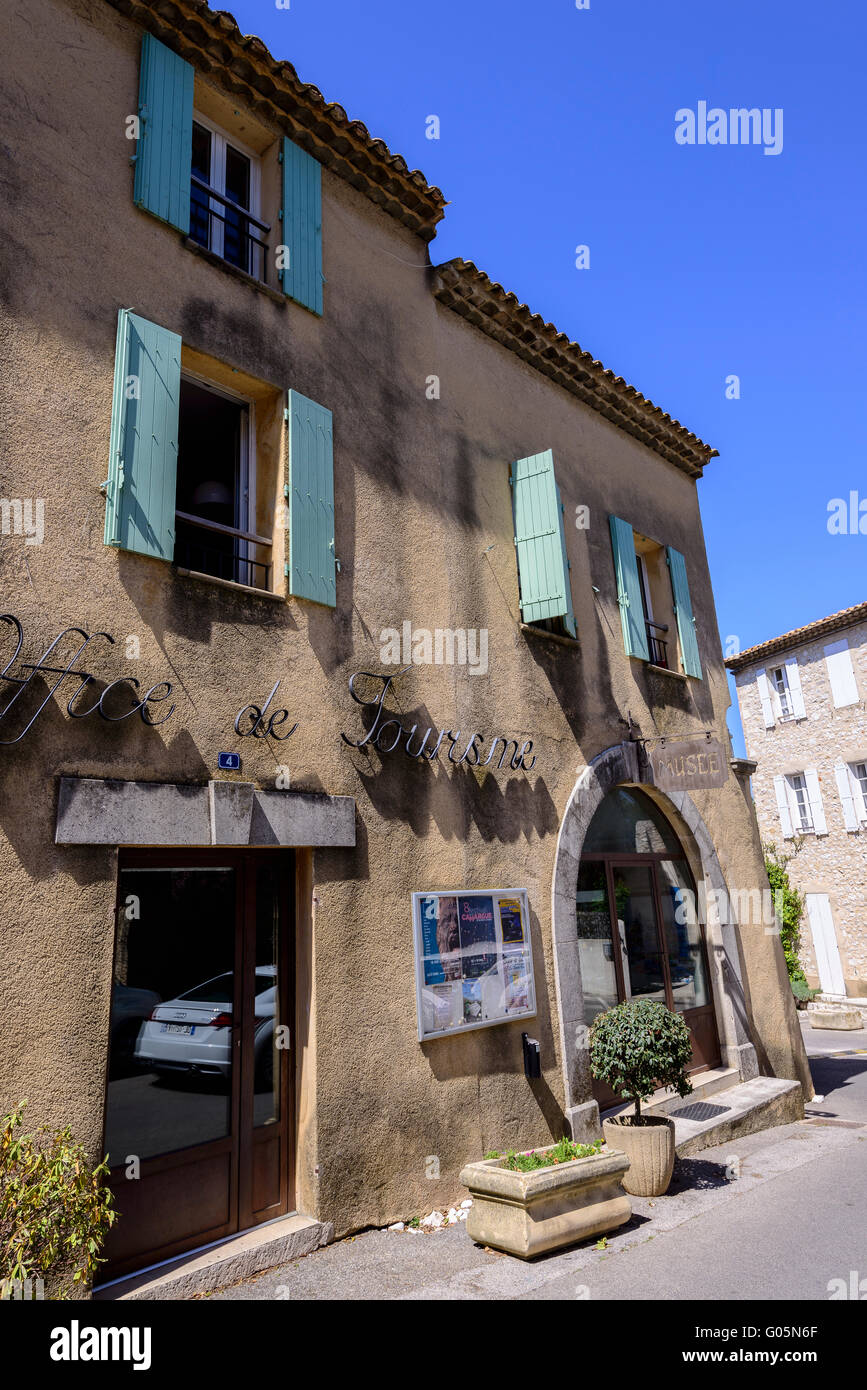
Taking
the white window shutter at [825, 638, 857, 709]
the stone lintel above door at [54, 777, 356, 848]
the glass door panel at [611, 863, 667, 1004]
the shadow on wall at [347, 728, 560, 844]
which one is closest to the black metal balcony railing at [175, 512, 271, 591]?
the shadow on wall at [347, 728, 560, 844]

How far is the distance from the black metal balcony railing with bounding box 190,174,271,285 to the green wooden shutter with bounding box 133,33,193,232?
14.3 inches

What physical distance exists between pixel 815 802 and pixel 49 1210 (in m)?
20.4

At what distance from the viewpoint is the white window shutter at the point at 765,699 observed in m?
22.1

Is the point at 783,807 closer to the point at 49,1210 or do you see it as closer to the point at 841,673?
the point at 841,673

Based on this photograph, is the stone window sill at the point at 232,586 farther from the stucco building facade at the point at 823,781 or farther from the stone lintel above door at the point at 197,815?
the stucco building facade at the point at 823,781

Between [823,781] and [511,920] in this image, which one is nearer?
[511,920]

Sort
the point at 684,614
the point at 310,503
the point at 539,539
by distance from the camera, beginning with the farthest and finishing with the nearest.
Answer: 1. the point at 684,614
2. the point at 539,539
3. the point at 310,503

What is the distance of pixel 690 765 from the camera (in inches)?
308

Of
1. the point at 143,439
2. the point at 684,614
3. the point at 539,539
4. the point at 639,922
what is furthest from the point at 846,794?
the point at 143,439

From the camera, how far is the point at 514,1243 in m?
4.86
